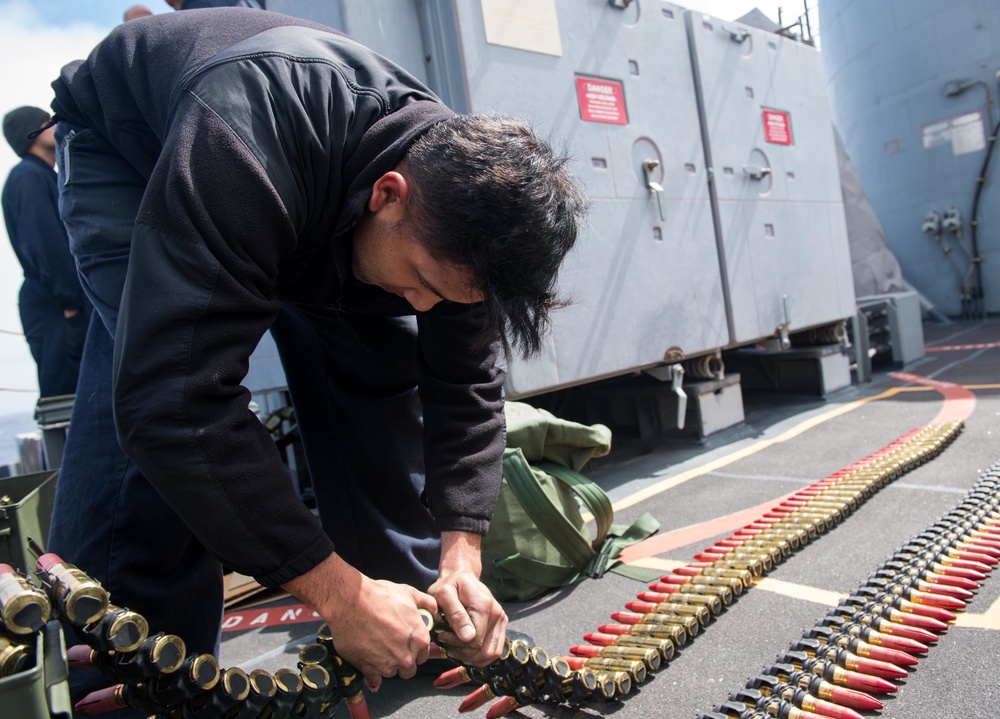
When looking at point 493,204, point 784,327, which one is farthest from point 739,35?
point 493,204

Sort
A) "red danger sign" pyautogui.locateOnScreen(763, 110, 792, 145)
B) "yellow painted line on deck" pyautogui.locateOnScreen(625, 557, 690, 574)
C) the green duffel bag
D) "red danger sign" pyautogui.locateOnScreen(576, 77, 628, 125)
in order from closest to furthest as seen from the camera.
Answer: the green duffel bag → "yellow painted line on deck" pyautogui.locateOnScreen(625, 557, 690, 574) → "red danger sign" pyautogui.locateOnScreen(576, 77, 628, 125) → "red danger sign" pyautogui.locateOnScreen(763, 110, 792, 145)

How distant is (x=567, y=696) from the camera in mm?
2115

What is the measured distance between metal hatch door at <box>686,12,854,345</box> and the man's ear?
4546 millimetres

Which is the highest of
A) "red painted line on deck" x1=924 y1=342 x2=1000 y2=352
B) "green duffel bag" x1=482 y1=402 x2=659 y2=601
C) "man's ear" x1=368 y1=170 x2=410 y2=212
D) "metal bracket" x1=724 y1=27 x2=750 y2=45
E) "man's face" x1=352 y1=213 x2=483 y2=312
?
"metal bracket" x1=724 y1=27 x2=750 y2=45

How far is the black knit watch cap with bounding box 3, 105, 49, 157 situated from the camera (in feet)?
14.3

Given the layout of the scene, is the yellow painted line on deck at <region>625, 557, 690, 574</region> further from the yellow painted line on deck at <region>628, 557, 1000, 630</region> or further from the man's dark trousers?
the man's dark trousers

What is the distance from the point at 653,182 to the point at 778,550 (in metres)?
2.98

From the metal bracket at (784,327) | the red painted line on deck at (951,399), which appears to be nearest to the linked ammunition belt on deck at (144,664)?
the red painted line on deck at (951,399)

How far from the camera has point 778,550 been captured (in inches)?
120

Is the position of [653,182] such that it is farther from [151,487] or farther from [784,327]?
[151,487]

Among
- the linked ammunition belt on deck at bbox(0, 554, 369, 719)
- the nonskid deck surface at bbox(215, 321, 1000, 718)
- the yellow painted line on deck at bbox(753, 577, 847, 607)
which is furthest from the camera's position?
the yellow painted line on deck at bbox(753, 577, 847, 607)

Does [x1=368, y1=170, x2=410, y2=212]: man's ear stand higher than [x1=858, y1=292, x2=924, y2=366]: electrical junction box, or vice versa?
[x1=368, y1=170, x2=410, y2=212]: man's ear

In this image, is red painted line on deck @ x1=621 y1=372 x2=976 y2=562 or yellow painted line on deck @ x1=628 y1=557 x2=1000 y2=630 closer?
yellow painted line on deck @ x1=628 y1=557 x2=1000 y2=630

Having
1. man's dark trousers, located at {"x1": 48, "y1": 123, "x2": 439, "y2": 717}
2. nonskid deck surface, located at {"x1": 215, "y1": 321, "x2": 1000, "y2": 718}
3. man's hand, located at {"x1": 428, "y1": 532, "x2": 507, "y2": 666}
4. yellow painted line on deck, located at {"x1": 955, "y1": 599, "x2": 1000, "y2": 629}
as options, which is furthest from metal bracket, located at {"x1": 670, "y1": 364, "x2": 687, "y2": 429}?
man's hand, located at {"x1": 428, "y1": 532, "x2": 507, "y2": 666}
